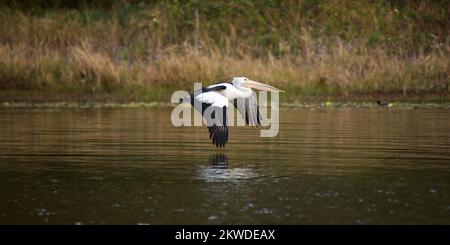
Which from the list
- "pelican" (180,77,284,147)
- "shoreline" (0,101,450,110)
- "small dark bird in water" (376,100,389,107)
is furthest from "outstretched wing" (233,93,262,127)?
"small dark bird in water" (376,100,389,107)

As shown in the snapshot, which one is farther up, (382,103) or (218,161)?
(382,103)

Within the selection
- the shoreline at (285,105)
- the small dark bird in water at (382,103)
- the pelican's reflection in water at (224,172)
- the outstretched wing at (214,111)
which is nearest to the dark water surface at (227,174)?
the pelican's reflection in water at (224,172)

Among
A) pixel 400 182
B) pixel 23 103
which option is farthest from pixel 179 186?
pixel 23 103

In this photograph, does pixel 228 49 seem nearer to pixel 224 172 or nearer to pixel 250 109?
pixel 250 109

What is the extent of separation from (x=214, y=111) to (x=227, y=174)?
248 cm

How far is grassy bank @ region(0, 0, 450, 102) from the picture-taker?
896 inches

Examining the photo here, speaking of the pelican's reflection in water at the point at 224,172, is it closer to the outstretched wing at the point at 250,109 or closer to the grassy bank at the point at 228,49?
the outstretched wing at the point at 250,109

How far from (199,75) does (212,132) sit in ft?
32.6

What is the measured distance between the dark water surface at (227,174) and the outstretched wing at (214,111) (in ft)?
0.82

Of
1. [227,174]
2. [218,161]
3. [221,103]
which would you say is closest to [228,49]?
[221,103]

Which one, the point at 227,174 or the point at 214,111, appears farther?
the point at 214,111

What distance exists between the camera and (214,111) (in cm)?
1336

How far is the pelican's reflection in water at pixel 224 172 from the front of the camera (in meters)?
10.7

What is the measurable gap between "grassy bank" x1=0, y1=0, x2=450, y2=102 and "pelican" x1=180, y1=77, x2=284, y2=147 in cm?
757
